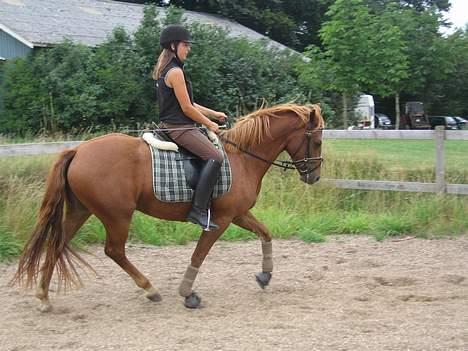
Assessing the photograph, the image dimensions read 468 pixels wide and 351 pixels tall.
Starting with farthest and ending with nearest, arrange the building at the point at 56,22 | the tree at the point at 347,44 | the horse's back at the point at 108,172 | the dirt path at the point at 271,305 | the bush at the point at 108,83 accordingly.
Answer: the tree at the point at 347,44
the building at the point at 56,22
the bush at the point at 108,83
the horse's back at the point at 108,172
the dirt path at the point at 271,305

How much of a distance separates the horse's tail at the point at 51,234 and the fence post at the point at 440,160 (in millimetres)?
5788

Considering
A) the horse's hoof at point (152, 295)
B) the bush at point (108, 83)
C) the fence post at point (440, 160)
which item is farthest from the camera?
the bush at point (108, 83)

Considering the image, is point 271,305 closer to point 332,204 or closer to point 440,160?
point 332,204

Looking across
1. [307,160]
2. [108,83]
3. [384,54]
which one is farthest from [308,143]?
[384,54]

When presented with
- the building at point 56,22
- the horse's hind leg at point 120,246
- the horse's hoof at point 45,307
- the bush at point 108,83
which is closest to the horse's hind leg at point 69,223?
the horse's hoof at point 45,307

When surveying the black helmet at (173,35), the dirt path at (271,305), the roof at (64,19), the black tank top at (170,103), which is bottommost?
the dirt path at (271,305)

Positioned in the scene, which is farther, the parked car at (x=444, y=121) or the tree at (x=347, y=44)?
the parked car at (x=444, y=121)

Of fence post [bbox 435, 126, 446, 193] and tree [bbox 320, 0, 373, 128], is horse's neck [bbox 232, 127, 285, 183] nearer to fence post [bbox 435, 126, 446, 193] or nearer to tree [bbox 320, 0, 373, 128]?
fence post [bbox 435, 126, 446, 193]

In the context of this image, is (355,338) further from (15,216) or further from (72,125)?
(72,125)

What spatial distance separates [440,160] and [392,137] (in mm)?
919

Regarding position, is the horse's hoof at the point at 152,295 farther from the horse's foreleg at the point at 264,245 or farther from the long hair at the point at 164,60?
the long hair at the point at 164,60

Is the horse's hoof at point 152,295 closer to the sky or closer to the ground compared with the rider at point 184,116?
closer to the ground

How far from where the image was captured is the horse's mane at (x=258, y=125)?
6324mm

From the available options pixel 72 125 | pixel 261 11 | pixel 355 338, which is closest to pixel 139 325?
pixel 355 338
